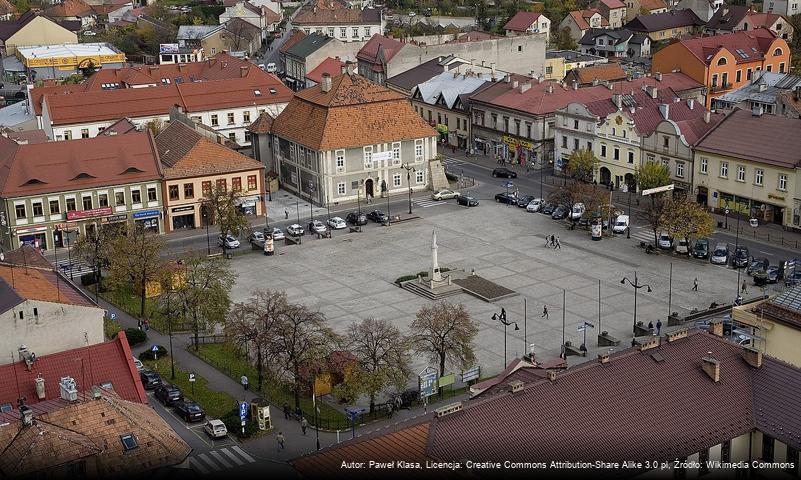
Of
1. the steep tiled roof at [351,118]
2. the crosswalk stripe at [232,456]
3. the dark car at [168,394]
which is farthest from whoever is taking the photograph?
the steep tiled roof at [351,118]

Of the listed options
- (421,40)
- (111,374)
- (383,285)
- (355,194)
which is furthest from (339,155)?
(421,40)

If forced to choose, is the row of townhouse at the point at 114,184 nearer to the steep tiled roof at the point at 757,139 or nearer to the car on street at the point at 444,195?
the car on street at the point at 444,195

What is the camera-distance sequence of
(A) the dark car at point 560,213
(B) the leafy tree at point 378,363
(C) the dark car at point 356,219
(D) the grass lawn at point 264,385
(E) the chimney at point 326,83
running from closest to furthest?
(B) the leafy tree at point 378,363, (D) the grass lawn at point 264,385, (A) the dark car at point 560,213, (C) the dark car at point 356,219, (E) the chimney at point 326,83

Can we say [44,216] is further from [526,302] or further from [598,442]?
[598,442]

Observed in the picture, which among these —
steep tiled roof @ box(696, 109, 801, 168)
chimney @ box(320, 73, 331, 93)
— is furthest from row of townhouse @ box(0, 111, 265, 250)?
steep tiled roof @ box(696, 109, 801, 168)

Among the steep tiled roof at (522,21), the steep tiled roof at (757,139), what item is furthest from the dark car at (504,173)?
the steep tiled roof at (522,21)

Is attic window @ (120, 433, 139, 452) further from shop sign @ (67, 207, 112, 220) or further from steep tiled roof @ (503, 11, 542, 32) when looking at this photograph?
steep tiled roof @ (503, 11, 542, 32)

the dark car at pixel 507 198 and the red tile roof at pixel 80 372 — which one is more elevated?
the red tile roof at pixel 80 372
